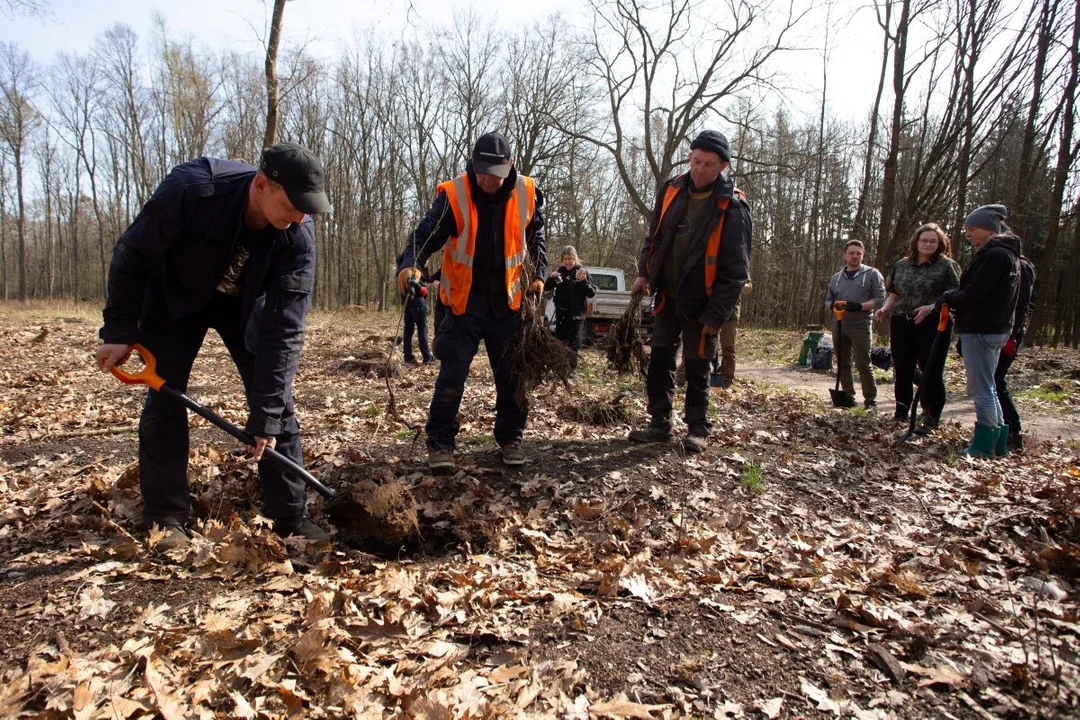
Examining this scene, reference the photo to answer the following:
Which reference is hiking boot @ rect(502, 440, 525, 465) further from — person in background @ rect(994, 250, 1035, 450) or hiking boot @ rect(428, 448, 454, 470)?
person in background @ rect(994, 250, 1035, 450)

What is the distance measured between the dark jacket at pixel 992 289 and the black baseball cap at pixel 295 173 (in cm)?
517

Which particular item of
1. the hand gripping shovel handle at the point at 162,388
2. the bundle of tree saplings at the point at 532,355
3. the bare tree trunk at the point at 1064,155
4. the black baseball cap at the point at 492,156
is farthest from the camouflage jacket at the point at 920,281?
the bare tree trunk at the point at 1064,155

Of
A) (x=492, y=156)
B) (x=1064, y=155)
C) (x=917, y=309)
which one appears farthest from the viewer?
(x=1064, y=155)

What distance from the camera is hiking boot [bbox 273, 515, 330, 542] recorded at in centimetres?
332

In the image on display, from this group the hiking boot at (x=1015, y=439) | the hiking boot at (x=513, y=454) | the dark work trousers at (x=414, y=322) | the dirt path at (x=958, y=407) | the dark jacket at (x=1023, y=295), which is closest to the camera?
the hiking boot at (x=513, y=454)

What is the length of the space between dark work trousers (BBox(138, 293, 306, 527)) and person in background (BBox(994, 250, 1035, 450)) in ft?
19.0

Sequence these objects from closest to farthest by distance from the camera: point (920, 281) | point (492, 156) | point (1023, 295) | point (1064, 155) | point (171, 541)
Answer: point (171, 541) → point (492, 156) → point (1023, 295) → point (920, 281) → point (1064, 155)

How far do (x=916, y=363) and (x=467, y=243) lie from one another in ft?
17.1

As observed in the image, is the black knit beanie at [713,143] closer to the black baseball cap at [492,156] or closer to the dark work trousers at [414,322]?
the black baseball cap at [492,156]

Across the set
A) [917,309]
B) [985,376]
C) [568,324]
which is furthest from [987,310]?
[568,324]

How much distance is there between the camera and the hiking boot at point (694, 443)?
16.2 ft

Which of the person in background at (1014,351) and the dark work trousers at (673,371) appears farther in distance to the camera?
the person in background at (1014,351)

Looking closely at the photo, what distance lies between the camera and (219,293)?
308 centimetres

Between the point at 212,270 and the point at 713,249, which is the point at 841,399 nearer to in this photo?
the point at 713,249
